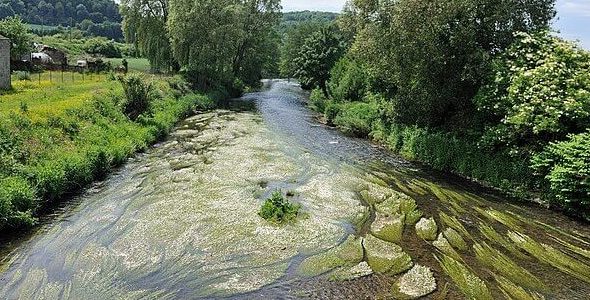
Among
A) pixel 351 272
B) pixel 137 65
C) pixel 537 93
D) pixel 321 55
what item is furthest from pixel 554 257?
pixel 137 65

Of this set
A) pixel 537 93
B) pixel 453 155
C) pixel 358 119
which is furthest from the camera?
pixel 358 119

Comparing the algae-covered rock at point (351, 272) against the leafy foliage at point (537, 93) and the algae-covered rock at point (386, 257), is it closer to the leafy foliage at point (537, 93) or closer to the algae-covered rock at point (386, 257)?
the algae-covered rock at point (386, 257)

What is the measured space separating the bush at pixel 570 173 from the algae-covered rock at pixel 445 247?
652cm

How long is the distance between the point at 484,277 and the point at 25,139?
60.3ft

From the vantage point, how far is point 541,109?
20.3 metres

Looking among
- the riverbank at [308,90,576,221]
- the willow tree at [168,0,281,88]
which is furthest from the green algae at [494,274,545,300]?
the willow tree at [168,0,281,88]

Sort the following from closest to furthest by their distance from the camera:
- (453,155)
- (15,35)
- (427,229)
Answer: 1. (427,229)
2. (453,155)
3. (15,35)

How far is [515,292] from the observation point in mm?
12039

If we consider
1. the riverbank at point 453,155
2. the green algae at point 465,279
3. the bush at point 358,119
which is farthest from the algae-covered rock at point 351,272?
the bush at point 358,119

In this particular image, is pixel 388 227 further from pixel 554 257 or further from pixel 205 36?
pixel 205 36

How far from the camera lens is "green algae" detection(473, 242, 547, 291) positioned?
12.7 metres

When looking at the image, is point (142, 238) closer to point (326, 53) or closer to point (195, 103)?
point (195, 103)

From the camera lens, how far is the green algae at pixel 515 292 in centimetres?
1184

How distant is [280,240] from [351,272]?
2849 millimetres
